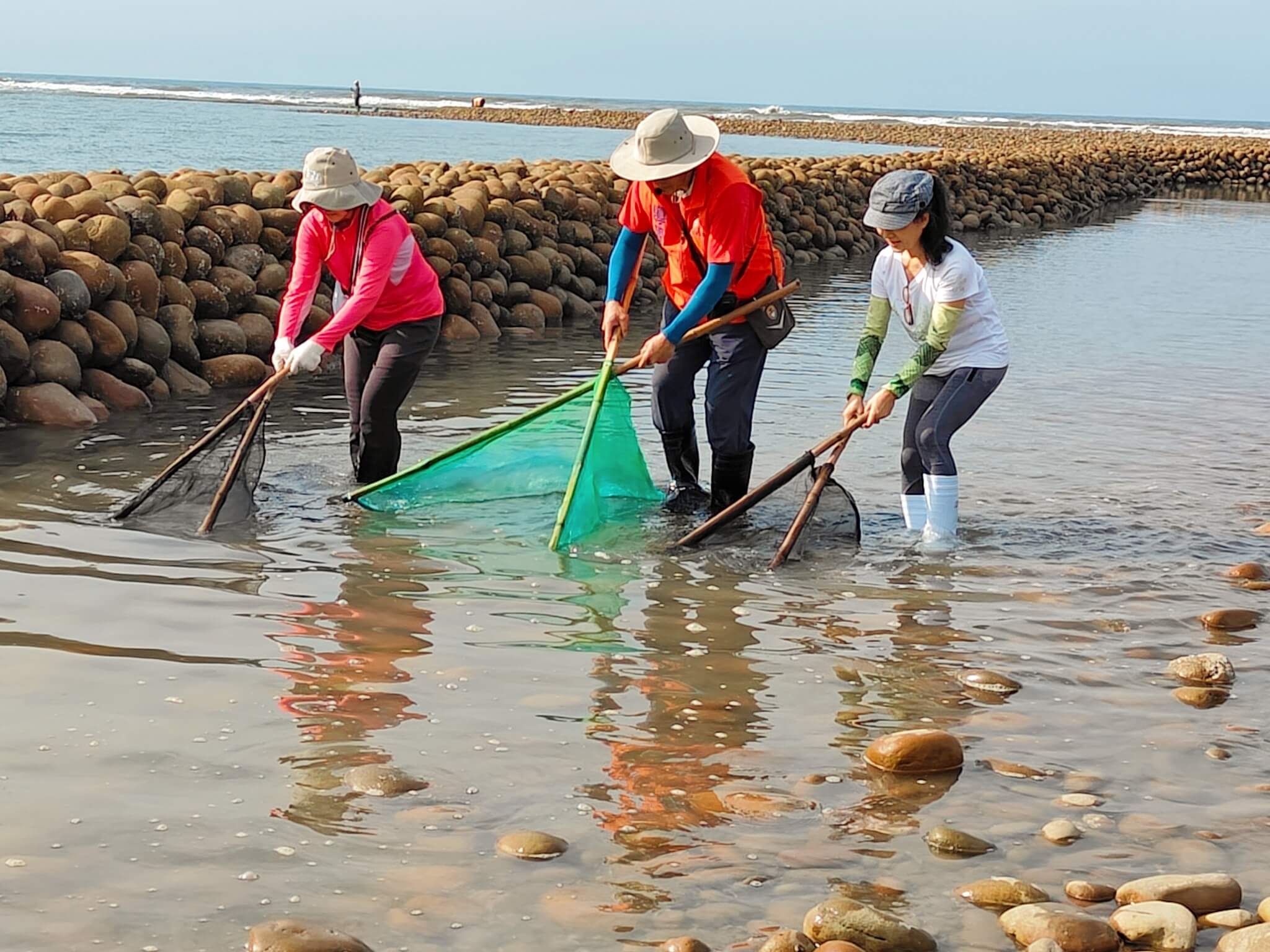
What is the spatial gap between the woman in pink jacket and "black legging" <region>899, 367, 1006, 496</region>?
1.92 metres

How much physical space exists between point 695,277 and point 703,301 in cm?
23

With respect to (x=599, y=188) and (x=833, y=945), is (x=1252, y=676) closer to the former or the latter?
(x=833, y=945)

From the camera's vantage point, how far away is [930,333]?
5297 millimetres

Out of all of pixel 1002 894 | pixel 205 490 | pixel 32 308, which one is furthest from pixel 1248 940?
pixel 32 308

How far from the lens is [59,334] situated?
7715 mm

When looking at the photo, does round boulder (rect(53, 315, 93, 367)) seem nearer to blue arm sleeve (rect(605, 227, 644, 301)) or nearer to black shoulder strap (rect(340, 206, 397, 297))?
black shoulder strap (rect(340, 206, 397, 297))

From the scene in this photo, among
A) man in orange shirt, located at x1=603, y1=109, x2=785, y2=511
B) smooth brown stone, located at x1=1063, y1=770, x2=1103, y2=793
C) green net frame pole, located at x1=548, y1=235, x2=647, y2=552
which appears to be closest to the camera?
smooth brown stone, located at x1=1063, y1=770, x2=1103, y2=793

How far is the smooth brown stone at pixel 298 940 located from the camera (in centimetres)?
264

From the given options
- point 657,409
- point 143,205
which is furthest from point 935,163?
point 657,409

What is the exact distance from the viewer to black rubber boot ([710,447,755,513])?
5.91 m

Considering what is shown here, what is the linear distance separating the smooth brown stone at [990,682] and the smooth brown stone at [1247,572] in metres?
1.59

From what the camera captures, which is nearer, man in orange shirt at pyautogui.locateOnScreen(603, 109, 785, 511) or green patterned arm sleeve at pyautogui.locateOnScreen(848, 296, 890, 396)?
man in orange shirt at pyautogui.locateOnScreen(603, 109, 785, 511)

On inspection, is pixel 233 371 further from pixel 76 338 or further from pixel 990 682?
→ pixel 990 682

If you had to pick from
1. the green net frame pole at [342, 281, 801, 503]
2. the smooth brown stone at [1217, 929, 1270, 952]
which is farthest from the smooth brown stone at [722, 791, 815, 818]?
the green net frame pole at [342, 281, 801, 503]
